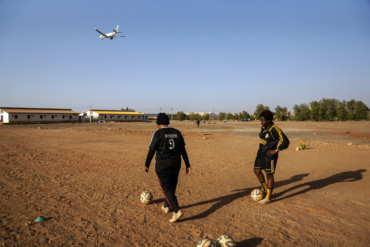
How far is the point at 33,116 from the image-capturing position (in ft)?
213

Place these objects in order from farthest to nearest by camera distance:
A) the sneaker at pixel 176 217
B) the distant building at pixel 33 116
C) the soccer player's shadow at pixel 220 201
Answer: the distant building at pixel 33 116 → the soccer player's shadow at pixel 220 201 → the sneaker at pixel 176 217

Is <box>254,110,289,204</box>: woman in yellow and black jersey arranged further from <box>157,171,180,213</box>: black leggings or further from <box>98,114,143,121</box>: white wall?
<box>98,114,143,121</box>: white wall

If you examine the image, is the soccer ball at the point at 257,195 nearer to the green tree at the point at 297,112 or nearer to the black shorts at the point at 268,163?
the black shorts at the point at 268,163

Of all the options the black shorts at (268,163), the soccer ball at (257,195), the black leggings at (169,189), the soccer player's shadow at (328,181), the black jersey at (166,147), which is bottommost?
the soccer player's shadow at (328,181)

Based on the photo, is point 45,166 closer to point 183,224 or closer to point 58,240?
point 58,240

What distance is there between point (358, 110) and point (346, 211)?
9902cm

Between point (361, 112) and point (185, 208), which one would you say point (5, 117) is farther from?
point (361, 112)

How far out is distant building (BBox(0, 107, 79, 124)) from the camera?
60.1 metres

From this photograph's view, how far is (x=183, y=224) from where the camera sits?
14.8 feet

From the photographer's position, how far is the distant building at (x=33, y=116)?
6014cm

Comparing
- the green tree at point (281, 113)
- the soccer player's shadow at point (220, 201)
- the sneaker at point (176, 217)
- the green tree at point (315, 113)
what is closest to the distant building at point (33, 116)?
the soccer player's shadow at point (220, 201)

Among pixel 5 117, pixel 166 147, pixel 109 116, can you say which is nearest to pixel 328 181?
pixel 166 147

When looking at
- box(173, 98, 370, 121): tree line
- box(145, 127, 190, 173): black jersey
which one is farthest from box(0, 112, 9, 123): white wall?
box(173, 98, 370, 121): tree line

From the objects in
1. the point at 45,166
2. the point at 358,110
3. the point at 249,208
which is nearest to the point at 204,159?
the point at 249,208
